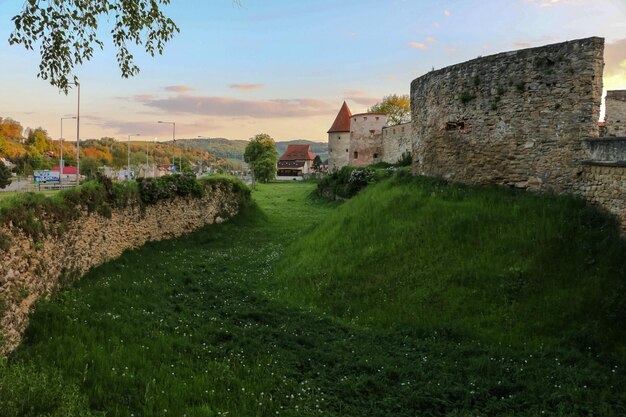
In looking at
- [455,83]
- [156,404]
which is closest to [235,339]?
[156,404]

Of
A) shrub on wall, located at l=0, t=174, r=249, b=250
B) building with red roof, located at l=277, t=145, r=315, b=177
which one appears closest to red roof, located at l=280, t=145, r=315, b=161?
building with red roof, located at l=277, t=145, r=315, b=177

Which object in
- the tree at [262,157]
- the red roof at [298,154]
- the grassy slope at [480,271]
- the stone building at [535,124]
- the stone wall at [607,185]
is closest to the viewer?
the grassy slope at [480,271]

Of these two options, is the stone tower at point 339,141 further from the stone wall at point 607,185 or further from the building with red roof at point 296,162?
the building with red roof at point 296,162

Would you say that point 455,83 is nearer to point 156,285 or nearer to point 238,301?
point 238,301

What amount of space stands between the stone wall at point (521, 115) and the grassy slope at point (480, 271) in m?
0.66

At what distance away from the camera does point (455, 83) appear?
1321 cm

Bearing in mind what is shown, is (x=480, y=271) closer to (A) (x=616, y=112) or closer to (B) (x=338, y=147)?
(A) (x=616, y=112)

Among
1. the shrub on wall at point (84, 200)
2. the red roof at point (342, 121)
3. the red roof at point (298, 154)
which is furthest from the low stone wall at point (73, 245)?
the red roof at point (298, 154)

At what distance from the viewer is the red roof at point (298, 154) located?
4295 inches

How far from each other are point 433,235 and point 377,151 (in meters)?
36.1

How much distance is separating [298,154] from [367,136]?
6480cm

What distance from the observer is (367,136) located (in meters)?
46.7

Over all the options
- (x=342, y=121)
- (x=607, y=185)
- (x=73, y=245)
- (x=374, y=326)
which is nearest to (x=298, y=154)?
(x=342, y=121)

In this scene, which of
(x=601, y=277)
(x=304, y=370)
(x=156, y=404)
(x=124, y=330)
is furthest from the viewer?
(x=601, y=277)
